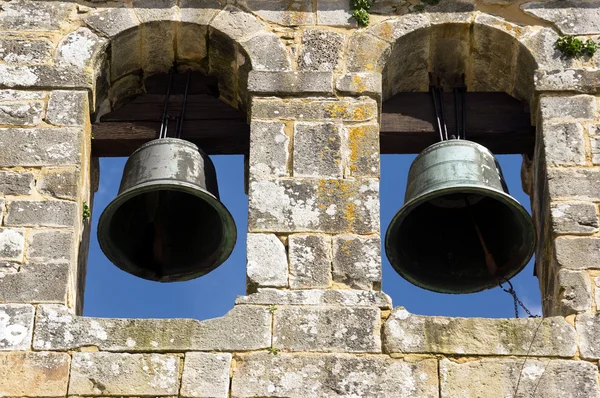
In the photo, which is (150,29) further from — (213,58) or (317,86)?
(317,86)

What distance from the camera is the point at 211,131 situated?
8508 millimetres

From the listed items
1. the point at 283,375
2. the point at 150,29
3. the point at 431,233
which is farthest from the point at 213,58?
the point at 283,375

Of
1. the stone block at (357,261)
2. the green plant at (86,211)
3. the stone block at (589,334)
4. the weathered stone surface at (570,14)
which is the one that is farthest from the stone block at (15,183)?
the weathered stone surface at (570,14)

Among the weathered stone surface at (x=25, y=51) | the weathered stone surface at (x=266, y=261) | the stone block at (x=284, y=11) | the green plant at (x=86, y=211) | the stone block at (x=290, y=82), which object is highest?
the stone block at (x=284, y=11)

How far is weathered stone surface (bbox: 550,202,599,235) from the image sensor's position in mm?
7598

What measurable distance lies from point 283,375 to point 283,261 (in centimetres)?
64

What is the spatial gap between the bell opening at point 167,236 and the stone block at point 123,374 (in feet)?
3.31

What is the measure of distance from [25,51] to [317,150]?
1644 mm

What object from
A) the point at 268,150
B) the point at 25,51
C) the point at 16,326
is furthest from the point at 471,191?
the point at 25,51

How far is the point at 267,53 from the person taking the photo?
8359 millimetres

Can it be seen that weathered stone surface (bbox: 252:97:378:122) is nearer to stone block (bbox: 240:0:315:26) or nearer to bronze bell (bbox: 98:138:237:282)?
bronze bell (bbox: 98:138:237:282)

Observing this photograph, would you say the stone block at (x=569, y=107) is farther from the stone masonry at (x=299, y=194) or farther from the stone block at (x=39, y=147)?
the stone block at (x=39, y=147)

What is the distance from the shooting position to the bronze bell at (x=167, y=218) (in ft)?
25.6

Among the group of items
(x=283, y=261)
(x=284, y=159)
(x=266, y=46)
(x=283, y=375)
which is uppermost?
(x=266, y=46)
